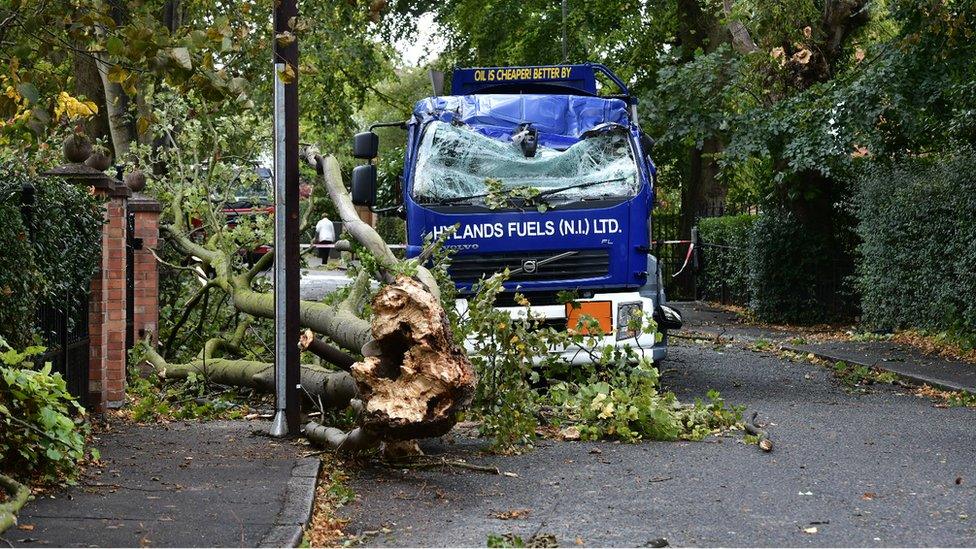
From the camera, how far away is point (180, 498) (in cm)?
680

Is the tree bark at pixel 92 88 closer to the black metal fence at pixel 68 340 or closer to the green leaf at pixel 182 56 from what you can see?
the black metal fence at pixel 68 340

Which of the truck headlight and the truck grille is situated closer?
the truck headlight

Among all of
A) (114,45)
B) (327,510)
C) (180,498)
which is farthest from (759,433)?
(114,45)

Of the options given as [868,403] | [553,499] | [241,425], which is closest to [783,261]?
[868,403]

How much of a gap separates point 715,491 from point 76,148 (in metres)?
5.32

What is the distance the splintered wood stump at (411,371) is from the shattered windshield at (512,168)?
4056 millimetres

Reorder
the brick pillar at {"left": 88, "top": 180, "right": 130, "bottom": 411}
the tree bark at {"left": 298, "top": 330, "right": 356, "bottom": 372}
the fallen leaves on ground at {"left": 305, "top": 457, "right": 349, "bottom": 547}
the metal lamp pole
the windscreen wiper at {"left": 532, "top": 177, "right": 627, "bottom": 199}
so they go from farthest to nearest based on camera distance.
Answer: the windscreen wiper at {"left": 532, "top": 177, "right": 627, "bottom": 199} < the brick pillar at {"left": 88, "top": 180, "right": 130, "bottom": 411} < the metal lamp pole < the tree bark at {"left": 298, "top": 330, "right": 356, "bottom": 372} < the fallen leaves on ground at {"left": 305, "top": 457, "right": 349, "bottom": 547}

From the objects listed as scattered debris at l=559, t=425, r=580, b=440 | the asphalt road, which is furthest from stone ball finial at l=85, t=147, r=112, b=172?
scattered debris at l=559, t=425, r=580, b=440

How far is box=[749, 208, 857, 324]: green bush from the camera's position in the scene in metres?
22.2

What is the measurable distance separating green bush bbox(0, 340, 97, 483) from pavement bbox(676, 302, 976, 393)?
29.3ft

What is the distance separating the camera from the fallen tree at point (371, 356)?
765cm

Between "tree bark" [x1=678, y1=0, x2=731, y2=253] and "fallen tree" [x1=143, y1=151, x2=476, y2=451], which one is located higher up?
"tree bark" [x1=678, y1=0, x2=731, y2=253]

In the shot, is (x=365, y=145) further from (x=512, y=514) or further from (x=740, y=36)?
(x=740, y=36)

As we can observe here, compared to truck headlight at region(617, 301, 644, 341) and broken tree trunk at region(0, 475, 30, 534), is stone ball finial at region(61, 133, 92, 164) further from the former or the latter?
truck headlight at region(617, 301, 644, 341)
